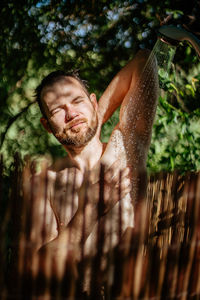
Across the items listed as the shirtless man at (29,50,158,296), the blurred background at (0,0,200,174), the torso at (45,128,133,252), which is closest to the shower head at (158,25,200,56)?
the shirtless man at (29,50,158,296)

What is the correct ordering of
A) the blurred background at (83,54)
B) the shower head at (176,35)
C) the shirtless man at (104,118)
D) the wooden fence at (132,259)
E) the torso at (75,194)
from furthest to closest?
the blurred background at (83,54), the shirtless man at (104,118), the shower head at (176,35), the torso at (75,194), the wooden fence at (132,259)

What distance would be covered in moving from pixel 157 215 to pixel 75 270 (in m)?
0.65

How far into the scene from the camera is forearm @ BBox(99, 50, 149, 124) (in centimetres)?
180

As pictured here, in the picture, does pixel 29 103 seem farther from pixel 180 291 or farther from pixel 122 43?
pixel 180 291

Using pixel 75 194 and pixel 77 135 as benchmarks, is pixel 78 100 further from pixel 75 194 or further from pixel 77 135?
pixel 75 194

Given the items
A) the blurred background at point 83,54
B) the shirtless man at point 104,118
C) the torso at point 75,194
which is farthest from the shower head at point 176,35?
the blurred background at point 83,54

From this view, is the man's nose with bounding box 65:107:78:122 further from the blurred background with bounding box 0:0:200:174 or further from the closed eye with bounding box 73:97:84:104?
the blurred background with bounding box 0:0:200:174

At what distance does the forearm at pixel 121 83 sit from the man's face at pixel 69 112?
12cm

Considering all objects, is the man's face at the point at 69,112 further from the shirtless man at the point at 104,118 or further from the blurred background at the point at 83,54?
the blurred background at the point at 83,54

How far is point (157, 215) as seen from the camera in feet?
5.20

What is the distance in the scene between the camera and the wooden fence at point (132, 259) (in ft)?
3.43

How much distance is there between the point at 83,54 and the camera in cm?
328

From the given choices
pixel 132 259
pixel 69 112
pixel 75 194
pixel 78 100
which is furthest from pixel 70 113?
pixel 132 259

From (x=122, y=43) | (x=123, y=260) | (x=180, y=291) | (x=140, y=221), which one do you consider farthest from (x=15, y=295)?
(x=122, y=43)
